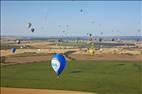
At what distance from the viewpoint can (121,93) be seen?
23.4 m

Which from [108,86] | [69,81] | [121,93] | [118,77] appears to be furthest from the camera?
[118,77]

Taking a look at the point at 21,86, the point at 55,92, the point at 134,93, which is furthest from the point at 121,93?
the point at 21,86

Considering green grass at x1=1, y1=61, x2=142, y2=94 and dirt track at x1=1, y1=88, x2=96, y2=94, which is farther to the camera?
green grass at x1=1, y1=61, x2=142, y2=94

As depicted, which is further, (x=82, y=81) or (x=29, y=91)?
(x=82, y=81)

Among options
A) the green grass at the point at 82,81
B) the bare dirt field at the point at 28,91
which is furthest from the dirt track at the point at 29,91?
the green grass at the point at 82,81

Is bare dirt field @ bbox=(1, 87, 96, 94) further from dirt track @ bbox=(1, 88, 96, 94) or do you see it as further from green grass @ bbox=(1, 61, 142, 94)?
green grass @ bbox=(1, 61, 142, 94)

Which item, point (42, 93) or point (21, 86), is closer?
point (42, 93)

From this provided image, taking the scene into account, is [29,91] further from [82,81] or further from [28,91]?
[82,81]

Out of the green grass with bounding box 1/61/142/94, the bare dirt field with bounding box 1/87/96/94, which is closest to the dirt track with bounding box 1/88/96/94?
the bare dirt field with bounding box 1/87/96/94

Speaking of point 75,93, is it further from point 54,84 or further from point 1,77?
point 1,77

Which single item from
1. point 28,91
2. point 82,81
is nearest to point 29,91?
point 28,91

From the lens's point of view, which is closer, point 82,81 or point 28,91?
point 28,91

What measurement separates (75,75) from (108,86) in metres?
7.48

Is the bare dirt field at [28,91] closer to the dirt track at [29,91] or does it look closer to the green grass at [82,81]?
the dirt track at [29,91]
